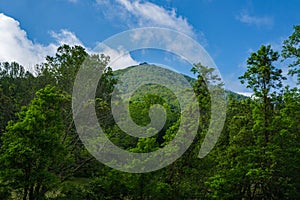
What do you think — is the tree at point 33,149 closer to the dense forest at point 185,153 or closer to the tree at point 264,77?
the dense forest at point 185,153

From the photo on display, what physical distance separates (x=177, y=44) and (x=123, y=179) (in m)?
5.68

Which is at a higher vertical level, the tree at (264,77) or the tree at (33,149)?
the tree at (264,77)

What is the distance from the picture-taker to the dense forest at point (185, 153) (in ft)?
36.9

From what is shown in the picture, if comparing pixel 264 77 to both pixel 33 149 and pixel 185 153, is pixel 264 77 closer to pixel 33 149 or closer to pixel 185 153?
pixel 185 153

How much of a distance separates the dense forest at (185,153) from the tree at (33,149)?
0.03m

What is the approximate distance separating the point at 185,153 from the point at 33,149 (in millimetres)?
6008

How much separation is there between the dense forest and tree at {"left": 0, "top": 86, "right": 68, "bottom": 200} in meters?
0.03

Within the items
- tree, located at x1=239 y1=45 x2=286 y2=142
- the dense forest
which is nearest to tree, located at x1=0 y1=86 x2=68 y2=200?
the dense forest

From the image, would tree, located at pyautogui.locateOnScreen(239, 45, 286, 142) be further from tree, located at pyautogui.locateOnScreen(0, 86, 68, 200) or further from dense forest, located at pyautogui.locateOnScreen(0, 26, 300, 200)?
tree, located at pyautogui.locateOnScreen(0, 86, 68, 200)

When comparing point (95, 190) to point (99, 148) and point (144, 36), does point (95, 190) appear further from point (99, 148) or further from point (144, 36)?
point (144, 36)

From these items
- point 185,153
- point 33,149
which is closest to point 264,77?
point 185,153

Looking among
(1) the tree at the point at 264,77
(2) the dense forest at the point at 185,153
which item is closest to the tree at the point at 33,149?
(2) the dense forest at the point at 185,153

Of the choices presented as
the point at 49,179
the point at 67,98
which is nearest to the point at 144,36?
the point at 67,98

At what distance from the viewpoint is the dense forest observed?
11242mm
